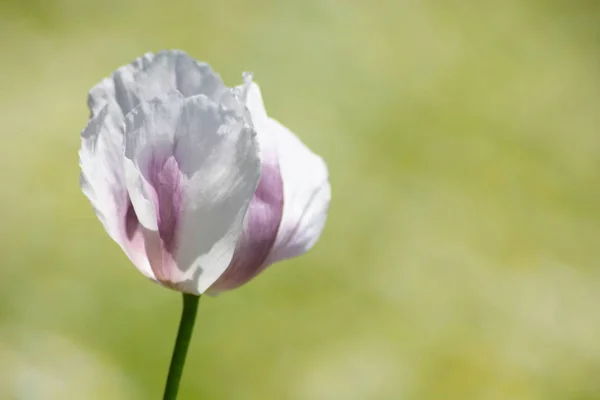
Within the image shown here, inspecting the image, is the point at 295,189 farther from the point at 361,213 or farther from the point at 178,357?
the point at 361,213

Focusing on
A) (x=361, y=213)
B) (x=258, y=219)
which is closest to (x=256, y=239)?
(x=258, y=219)

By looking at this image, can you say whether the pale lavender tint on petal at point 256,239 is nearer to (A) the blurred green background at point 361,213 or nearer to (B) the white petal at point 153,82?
(B) the white petal at point 153,82

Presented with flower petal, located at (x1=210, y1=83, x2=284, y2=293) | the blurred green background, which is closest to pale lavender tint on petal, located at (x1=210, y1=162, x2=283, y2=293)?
flower petal, located at (x1=210, y1=83, x2=284, y2=293)

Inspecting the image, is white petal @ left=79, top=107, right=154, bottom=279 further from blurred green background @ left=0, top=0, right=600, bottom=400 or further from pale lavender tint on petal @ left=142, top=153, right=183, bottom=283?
blurred green background @ left=0, top=0, right=600, bottom=400

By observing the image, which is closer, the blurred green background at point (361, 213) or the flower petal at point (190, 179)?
the flower petal at point (190, 179)

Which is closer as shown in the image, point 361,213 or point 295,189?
point 295,189

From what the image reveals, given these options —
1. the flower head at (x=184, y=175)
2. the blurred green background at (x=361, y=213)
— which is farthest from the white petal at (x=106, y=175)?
the blurred green background at (x=361, y=213)
